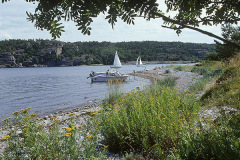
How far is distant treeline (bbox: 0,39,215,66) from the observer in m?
102

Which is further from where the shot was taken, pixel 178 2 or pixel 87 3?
pixel 178 2

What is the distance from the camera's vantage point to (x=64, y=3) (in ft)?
5.20

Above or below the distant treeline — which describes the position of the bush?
below

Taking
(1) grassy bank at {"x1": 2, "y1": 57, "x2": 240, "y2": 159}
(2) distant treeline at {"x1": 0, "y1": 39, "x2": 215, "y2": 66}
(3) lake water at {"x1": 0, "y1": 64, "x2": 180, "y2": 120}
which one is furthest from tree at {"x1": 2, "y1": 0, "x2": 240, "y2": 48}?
(2) distant treeline at {"x1": 0, "y1": 39, "x2": 215, "y2": 66}

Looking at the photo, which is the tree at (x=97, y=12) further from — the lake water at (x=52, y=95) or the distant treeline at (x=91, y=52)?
the distant treeline at (x=91, y=52)

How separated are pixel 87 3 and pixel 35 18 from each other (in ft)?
1.59

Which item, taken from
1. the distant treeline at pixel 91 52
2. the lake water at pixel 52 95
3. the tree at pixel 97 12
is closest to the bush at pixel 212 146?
the tree at pixel 97 12

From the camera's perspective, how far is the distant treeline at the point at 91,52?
4033 inches

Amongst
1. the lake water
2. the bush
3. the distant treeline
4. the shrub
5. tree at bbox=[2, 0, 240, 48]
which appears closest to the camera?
tree at bbox=[2, 0, 240, 48]

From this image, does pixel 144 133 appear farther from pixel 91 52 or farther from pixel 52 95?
pixel 91 52

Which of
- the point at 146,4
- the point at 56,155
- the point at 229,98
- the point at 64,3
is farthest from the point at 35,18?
the point at 229,98

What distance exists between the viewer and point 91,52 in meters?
109

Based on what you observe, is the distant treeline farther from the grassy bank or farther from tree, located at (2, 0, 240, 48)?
tree, located at (2, 0, 240, 48)

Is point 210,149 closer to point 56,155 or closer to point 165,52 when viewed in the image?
point 56,155
